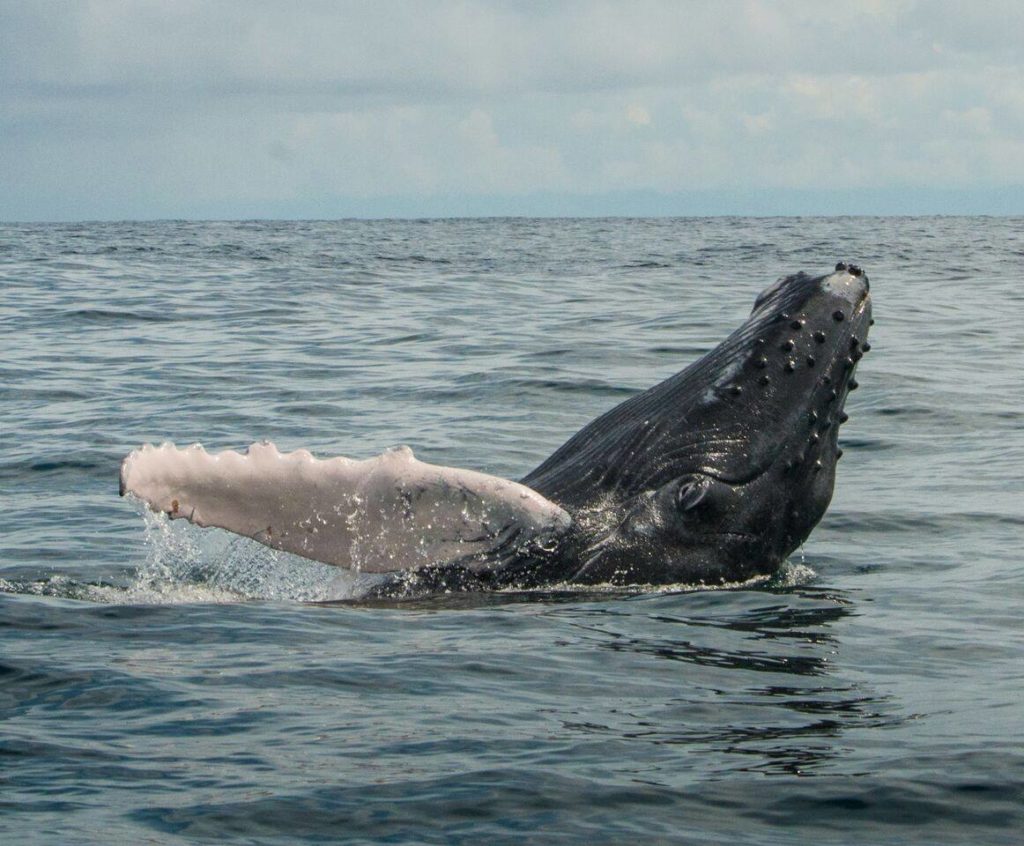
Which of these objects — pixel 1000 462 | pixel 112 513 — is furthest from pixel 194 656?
pixel 1000 462

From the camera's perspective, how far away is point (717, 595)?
8.56 metres

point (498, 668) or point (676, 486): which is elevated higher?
point (676, 486)

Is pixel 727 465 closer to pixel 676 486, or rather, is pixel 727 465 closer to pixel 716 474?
pixel 716 474

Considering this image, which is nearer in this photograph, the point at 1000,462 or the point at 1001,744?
the point at 1001,744

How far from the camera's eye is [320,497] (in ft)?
24.6

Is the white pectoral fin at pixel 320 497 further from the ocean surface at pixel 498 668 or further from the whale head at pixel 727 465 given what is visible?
the whale head at pixel 727 465

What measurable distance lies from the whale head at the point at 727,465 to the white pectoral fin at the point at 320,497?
3.18 ft

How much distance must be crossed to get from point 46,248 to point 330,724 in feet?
180

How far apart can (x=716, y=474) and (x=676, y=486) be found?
229 millimetres

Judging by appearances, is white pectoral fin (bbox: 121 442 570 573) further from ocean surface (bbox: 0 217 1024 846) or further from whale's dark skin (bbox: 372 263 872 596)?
whale's dark skin (bbox: 372 263 872 596)

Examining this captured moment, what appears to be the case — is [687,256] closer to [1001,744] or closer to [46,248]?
[46,248]

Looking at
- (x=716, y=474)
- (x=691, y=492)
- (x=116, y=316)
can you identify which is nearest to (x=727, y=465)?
(x=716, y=474)

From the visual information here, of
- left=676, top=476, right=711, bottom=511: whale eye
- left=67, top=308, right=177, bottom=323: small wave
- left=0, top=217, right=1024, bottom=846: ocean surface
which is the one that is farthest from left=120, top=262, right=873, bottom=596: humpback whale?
left=67, top=308, right=177, bottom=323: small wave

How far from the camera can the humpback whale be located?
786 cm
